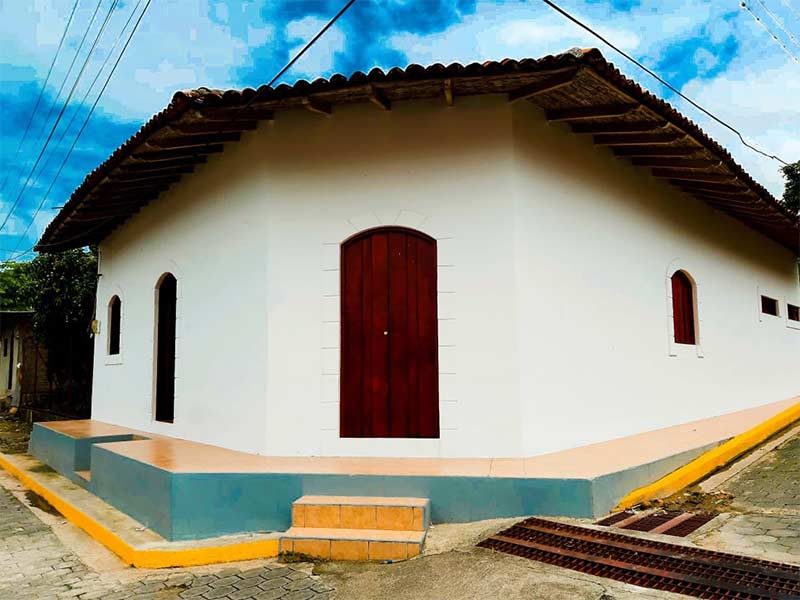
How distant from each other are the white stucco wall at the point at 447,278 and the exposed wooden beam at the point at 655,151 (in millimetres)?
165

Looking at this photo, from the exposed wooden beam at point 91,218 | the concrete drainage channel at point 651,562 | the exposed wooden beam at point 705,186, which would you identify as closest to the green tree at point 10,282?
the exposed wooden beam at point 91,218

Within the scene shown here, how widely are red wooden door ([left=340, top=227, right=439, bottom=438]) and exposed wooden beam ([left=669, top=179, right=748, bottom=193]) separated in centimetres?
436

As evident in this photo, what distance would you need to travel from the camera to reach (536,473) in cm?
482

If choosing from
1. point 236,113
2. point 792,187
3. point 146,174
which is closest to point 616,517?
point 236,113

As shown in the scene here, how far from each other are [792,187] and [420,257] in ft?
46.1

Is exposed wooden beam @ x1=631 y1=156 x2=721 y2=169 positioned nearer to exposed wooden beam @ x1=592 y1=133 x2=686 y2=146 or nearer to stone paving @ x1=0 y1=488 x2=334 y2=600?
exposed wooden beam @ x1=592 y1=133 x2=686 y2=146

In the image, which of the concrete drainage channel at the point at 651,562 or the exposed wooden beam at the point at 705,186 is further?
the exposed wooden beam at the point at 705,186

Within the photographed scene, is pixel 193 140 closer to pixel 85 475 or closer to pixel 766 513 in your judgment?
pixel 85 475

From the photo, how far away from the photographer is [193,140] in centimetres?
643

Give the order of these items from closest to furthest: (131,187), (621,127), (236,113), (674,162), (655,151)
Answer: (236,113) → (621,127) → (655,151) → (674,162) → (131,187)

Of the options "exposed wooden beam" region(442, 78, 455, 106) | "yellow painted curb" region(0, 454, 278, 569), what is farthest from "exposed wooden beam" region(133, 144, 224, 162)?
"yellow painted curb" region(0, 454, 278, 569)

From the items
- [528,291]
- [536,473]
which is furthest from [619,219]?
[536,473]

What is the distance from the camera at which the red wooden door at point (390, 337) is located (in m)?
5.83

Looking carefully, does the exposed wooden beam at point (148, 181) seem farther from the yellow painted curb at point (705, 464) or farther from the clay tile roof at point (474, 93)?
the yellow painted curb at point (705, 464)
